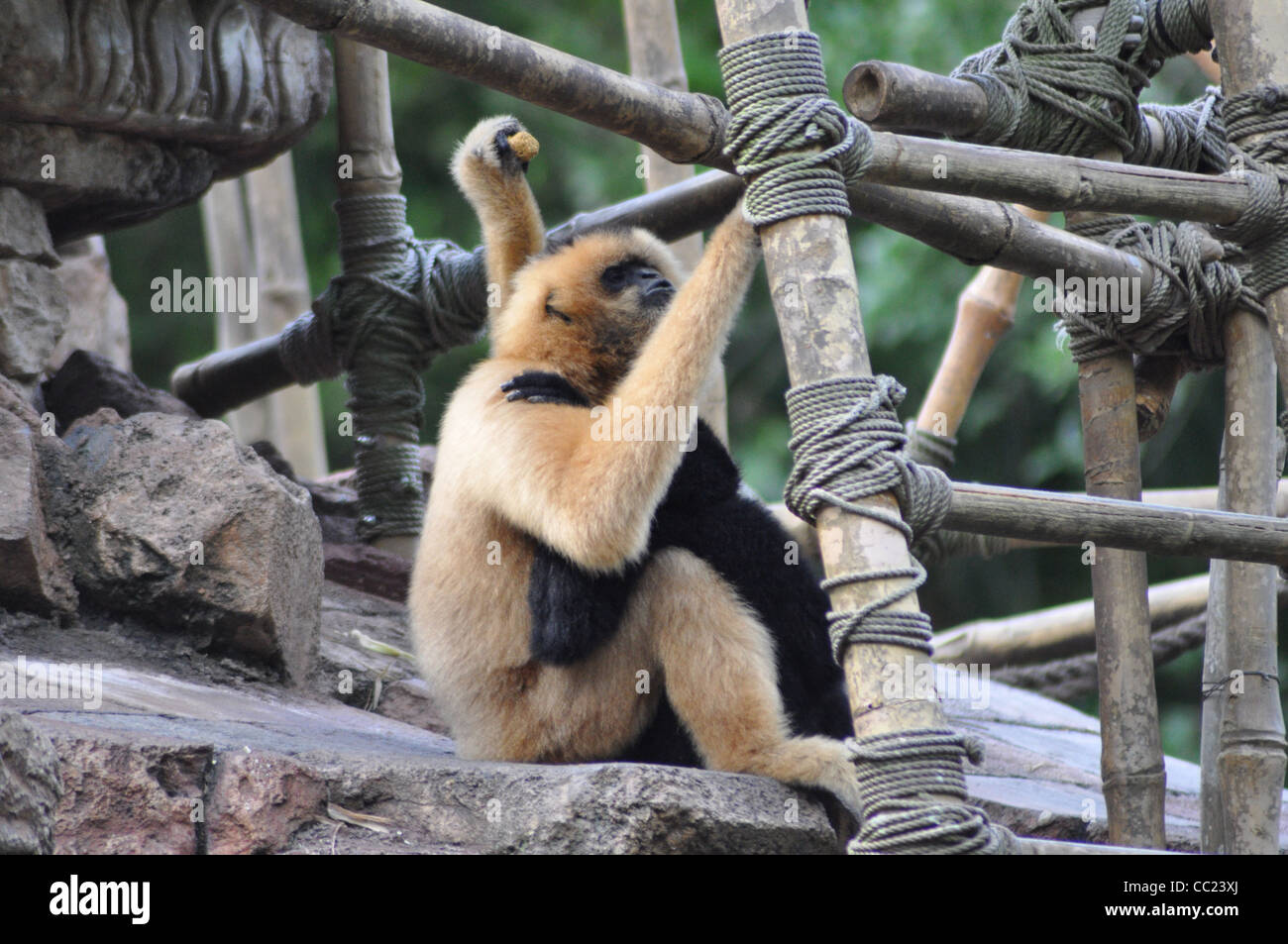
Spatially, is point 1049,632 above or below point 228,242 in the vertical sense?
below

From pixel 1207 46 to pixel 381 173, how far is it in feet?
10.1

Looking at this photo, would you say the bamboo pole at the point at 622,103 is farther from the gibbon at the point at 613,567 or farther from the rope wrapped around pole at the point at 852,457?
the gibbon at the point at 613,567

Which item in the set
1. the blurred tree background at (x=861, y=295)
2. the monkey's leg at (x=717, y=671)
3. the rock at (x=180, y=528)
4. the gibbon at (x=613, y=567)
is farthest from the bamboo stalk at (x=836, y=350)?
the blurred tree background at (x=861, y=295)

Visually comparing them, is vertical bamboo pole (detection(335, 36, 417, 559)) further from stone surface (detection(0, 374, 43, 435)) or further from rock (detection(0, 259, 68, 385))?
stone surface (detection(0, 374, 43, 435))

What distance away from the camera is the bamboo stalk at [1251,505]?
Result: 3.70 meters

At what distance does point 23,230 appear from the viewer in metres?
4.41

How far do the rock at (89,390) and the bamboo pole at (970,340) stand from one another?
126 inches

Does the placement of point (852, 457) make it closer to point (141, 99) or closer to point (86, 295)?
point (141, 99)

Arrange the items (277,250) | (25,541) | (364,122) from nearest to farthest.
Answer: (25,541)
(364,122)
(277,250)

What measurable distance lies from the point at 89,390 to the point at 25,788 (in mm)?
2970

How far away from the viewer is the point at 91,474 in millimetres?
3980

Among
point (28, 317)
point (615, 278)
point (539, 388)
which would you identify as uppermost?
point (28, 317)

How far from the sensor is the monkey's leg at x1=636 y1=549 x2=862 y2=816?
337 cm

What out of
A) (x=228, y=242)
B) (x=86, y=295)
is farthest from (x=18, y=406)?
(x=228, y=242)
